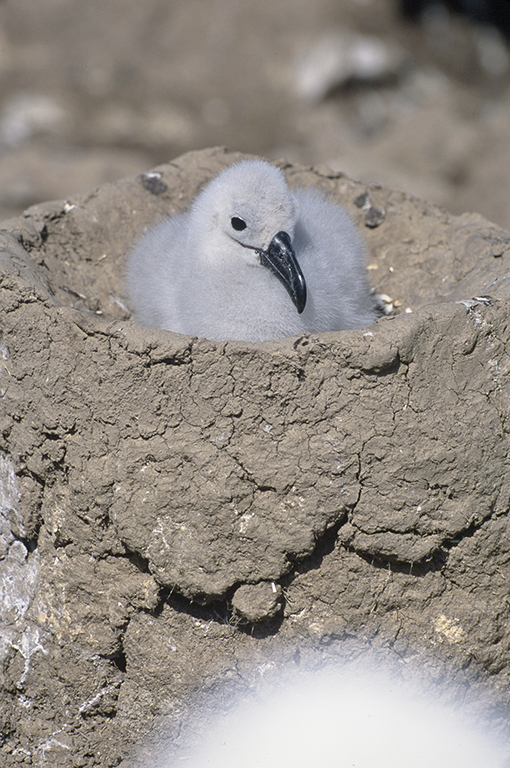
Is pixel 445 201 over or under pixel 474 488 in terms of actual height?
under

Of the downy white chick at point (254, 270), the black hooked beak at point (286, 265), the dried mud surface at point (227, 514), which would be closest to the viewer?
the dried mud surface at point (227, 514)

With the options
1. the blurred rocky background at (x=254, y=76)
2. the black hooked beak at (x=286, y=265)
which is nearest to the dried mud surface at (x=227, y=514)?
the black hooked beak at (x=286, y=265)

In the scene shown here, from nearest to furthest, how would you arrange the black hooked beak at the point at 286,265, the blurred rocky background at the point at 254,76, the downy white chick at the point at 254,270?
1. the black hooked beak at the point at 286,265
2. the downy white chick at the point at 254,270
3. the blurred rocky background at the point at 254,76

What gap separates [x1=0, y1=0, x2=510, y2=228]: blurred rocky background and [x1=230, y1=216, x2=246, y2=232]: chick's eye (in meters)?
6.53

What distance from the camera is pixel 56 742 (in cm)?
321

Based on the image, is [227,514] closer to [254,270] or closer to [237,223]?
[254,270]

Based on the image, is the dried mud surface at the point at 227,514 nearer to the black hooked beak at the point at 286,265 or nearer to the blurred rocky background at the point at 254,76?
the black hooked beak at the point at 286,265

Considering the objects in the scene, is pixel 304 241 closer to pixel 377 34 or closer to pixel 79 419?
pixel 79 419

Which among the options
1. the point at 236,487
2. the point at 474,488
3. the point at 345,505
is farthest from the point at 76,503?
the point at 474,488

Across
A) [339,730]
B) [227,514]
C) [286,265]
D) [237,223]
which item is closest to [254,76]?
[237,223]

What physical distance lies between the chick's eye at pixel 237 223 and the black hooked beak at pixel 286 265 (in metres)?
0.13

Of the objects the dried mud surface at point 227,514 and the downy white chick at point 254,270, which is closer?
the dried mud surface at point 227,514

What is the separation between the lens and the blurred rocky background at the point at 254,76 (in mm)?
10398

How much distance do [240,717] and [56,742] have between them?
2.57 ft
